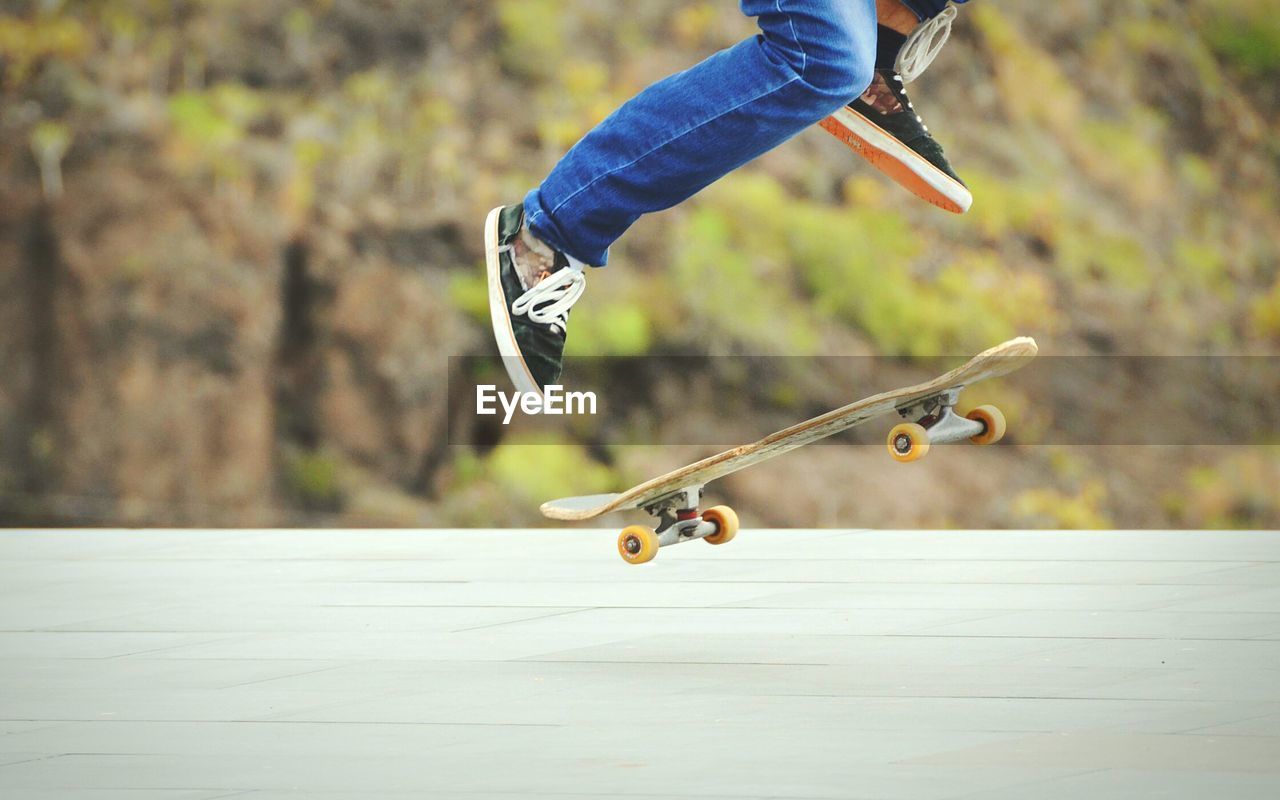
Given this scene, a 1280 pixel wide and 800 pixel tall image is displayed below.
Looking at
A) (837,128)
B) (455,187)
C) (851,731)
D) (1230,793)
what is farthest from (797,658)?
(455,187)

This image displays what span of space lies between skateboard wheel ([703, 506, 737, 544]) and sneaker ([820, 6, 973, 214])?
87 cm

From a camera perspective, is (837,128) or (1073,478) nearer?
(837,128)

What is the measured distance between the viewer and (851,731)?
229cm

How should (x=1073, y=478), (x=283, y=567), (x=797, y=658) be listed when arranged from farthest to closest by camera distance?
(x=1073, y=478), (x=283, y=567), (x=797, y=658)

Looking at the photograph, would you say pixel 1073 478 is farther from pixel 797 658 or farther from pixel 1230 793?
pixel 1230 793

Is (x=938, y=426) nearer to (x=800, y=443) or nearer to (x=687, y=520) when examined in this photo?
(x=800, y=443)

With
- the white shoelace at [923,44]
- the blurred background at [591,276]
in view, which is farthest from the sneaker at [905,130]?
the blurred background at [591,276]

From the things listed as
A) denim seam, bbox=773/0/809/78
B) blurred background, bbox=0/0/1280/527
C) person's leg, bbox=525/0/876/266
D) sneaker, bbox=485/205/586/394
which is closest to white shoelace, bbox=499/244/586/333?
sneaker, bbox=485/205/586/394

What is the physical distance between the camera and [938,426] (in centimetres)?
344

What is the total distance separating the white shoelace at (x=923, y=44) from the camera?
116 inches

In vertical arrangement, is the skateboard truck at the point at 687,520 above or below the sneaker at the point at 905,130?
below

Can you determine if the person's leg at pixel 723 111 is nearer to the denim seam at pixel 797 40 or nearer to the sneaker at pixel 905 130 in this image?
the denim seam at pixel 797 40

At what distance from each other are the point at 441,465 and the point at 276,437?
63cm

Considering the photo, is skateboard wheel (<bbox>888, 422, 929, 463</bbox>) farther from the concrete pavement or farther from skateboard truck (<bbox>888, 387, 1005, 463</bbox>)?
the concrete pavement
